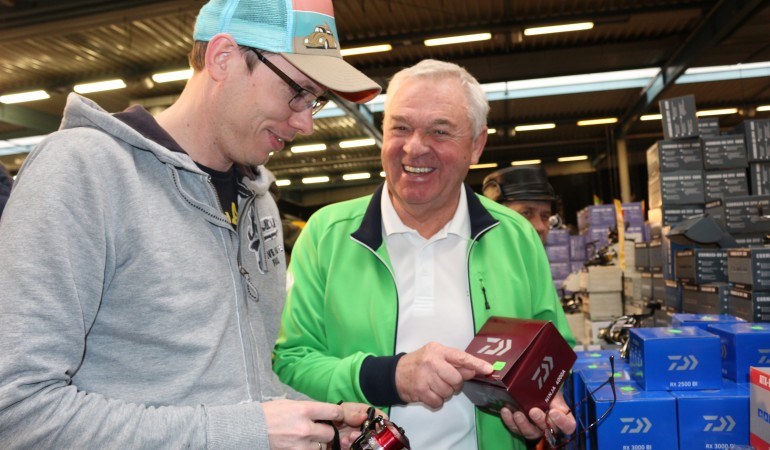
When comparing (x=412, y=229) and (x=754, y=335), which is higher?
(x=412, y=229)

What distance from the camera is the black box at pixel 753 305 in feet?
11.1

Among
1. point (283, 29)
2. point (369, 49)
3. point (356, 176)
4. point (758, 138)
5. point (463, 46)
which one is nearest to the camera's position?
point (283, 29)

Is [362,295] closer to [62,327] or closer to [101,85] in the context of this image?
[62,327]

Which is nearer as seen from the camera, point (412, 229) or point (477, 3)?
point (412, 229)

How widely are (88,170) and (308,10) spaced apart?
0.56 meters

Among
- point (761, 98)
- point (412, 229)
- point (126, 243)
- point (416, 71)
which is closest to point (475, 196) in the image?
point (412, 229)

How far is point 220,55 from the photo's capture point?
1271 mm

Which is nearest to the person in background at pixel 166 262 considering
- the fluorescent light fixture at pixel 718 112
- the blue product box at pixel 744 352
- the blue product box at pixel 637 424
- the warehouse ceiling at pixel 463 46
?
the blue product box at pixel 637 424

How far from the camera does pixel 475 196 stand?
6.80ft

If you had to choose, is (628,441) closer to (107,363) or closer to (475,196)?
(475,196)

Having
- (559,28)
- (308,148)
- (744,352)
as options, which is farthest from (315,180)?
(744,352)

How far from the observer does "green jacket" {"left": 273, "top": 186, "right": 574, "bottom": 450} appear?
1.76 m

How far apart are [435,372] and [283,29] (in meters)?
0.87

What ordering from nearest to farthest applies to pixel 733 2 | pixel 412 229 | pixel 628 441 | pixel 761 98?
pixel 628 441 < pixel 412 229 < pixel 733 2 < pixel 761 98
